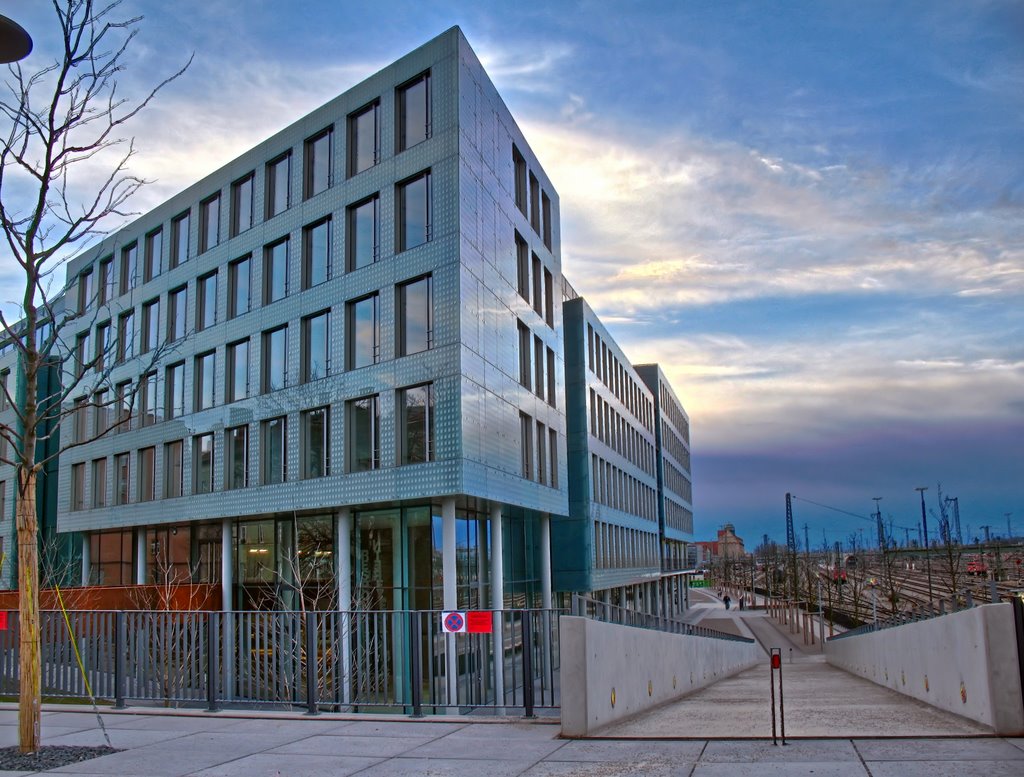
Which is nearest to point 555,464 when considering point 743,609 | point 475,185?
point 475,185

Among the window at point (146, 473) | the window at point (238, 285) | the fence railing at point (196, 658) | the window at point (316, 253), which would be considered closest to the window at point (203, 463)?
the window at point (146, 473)

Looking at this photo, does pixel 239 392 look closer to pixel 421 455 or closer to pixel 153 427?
pixel 153 427

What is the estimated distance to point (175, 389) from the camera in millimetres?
37156

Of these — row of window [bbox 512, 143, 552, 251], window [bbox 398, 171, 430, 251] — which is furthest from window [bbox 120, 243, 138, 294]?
row of window [bbox 512, 143, 552, 251]

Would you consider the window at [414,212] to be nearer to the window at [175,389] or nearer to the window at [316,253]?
the window at [316,253]

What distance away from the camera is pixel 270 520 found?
32.5 m

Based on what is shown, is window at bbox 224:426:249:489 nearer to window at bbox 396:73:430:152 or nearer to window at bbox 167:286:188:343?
window at bbox 167:286:188:343

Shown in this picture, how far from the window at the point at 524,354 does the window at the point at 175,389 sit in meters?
13.8

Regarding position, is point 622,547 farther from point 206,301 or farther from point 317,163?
point 317,163

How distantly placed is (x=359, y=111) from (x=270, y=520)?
47.0 ft

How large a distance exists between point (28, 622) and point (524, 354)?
23416 millimetres

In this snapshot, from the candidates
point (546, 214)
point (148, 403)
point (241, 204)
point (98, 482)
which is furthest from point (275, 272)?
point (98, 482)

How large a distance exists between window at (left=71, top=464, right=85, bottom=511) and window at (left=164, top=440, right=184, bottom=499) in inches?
331

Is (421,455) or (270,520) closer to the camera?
(421,455)
